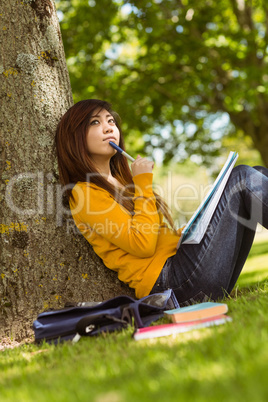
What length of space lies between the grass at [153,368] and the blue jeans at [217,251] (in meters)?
0.57

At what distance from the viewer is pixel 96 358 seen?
180 cm

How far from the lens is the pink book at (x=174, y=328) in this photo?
2.05 meters

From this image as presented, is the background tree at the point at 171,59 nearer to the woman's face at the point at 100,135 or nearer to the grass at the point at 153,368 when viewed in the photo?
the woman's face at the point at 100,135

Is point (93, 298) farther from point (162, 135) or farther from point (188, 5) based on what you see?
point (162, 135)

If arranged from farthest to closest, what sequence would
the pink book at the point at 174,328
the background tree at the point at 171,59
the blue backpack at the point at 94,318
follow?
the background tree at the point at 171,59 → the blue backpack at the point at 94,318 → the pink book at the point at 174,328

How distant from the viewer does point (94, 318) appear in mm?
2275

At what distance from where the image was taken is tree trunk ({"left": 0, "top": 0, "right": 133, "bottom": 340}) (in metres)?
2.86

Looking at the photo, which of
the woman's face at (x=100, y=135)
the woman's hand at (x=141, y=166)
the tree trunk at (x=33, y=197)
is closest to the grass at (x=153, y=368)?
the tree trunk at (x=33, y=197)

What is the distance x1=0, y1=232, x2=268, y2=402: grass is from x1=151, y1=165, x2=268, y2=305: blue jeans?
572 mm

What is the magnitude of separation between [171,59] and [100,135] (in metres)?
7.42

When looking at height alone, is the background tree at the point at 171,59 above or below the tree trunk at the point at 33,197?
above

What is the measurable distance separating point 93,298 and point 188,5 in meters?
7.38

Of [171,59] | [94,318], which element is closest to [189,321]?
[94,318]

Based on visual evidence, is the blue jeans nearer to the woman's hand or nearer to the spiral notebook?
the spiral notebook
